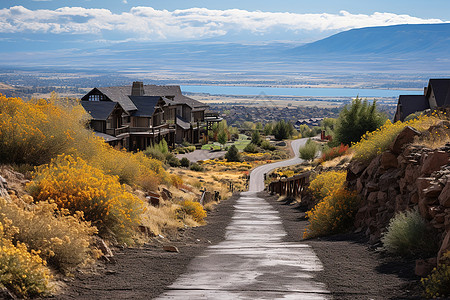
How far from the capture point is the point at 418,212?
11258 mm

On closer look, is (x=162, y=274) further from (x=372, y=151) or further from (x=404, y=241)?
(x=372, y=151)

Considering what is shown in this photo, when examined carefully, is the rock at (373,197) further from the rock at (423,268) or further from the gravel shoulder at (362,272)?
the rock at (423,268)

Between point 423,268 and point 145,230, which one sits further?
point 145,230

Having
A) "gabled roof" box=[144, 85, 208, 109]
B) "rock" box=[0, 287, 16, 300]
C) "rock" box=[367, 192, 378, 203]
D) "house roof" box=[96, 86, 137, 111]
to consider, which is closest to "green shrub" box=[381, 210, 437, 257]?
"rock" box=[367, 192, 378, 203]

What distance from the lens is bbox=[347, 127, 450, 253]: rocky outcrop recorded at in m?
10.5

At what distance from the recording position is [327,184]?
→ 69.2 feet

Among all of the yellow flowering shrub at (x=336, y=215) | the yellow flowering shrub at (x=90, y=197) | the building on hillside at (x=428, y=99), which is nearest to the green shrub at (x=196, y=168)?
the building on hillside at (x=428, y=99)

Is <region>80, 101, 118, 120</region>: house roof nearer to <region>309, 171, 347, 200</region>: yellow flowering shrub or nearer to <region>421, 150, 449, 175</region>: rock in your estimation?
<region>309, 171, 347, 200</region>: yellow flowering shrub

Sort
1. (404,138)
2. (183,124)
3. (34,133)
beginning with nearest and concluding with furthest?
(404,138), (34,133), (183,124)

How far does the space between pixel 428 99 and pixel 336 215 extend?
41099mm

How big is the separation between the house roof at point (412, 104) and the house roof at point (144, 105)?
27.6m

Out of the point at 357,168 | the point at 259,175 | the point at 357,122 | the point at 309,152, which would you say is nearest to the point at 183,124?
the point at 309,152

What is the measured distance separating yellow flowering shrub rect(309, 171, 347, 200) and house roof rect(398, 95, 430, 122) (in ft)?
102

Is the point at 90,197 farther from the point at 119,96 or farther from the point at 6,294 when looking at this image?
the point at 119,96
